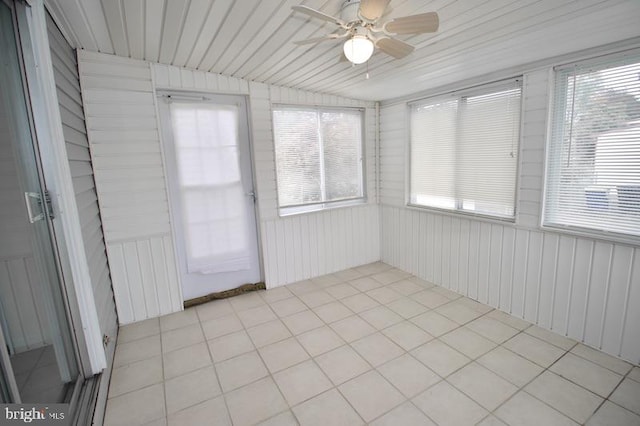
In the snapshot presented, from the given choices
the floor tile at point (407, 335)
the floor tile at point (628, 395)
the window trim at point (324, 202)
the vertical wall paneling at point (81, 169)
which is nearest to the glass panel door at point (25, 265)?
the vertical wall paneling at point (81, 169)

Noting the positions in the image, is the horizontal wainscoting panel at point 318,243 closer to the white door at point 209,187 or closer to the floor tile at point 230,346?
the white door at point 209,187

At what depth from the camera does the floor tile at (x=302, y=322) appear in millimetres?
2773

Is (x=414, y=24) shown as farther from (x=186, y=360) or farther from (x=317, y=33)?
(x=186, y=360)

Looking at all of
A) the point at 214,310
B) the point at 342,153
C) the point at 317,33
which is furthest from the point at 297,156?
the point at 214,310

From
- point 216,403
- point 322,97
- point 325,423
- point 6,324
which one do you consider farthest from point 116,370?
point 322,97

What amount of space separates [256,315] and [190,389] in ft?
3.36

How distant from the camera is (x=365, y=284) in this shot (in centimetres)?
370

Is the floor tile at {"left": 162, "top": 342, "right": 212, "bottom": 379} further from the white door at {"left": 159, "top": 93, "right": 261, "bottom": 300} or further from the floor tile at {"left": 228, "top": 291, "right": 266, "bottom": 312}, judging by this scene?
the white door at {"left": 159, "top": 93, "right": 261, "bottom": 300}

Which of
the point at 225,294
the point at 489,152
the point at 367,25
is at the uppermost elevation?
the point at 367,25

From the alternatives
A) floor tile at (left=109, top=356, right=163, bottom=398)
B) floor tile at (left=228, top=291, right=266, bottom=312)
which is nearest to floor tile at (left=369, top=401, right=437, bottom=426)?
floor tile at (left=109, top=356, right=163, bottom=398)

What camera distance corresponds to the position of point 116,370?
228cm

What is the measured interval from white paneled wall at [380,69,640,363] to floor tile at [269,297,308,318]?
5.47 feet

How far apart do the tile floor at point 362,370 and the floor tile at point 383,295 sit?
0.10 m

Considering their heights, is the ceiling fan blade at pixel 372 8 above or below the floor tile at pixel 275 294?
above
